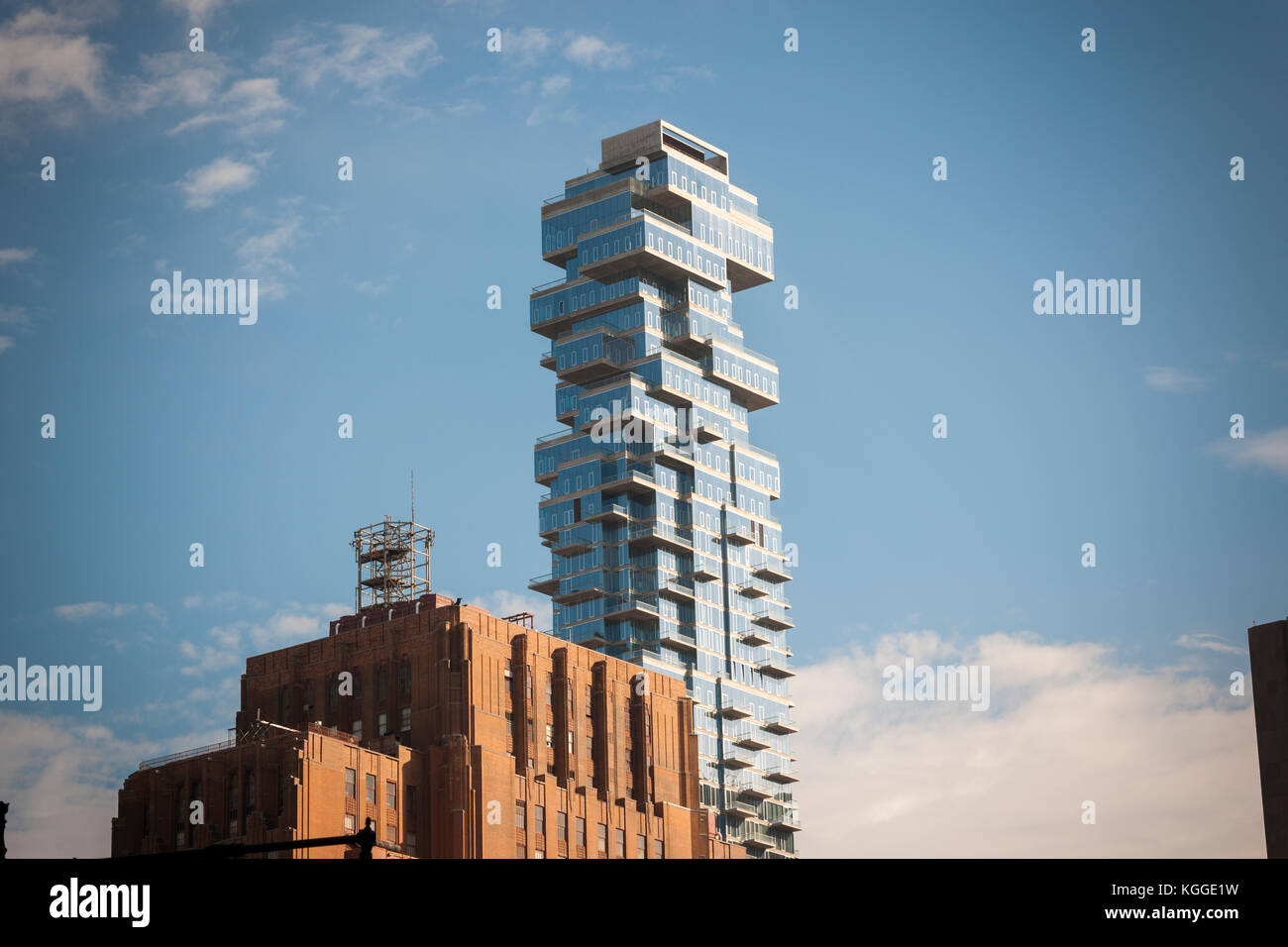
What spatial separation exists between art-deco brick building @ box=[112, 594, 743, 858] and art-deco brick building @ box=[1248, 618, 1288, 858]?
163 feet

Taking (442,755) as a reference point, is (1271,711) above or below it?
above

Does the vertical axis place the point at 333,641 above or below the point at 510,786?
above

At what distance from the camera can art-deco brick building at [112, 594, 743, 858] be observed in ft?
442

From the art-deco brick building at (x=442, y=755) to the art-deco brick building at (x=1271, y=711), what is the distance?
49.7 metres

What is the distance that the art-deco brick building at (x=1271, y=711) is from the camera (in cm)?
17738

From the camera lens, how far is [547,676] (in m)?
159

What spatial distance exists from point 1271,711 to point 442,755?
80.5 meters

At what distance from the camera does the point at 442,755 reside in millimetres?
143625
